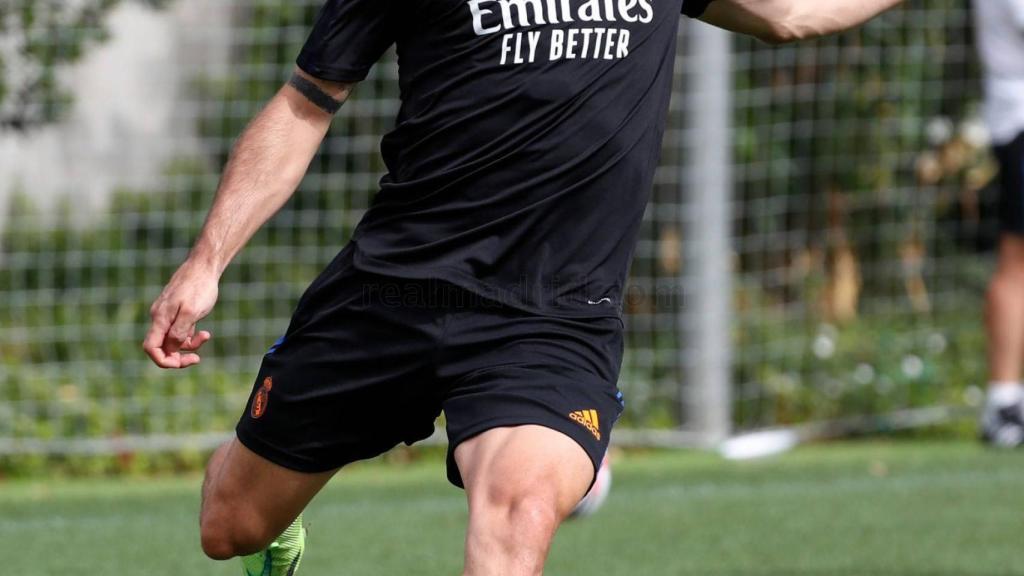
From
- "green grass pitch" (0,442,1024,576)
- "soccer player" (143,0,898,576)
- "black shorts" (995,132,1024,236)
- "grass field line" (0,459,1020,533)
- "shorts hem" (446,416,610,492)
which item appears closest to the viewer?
"shorts hem" (446,416,610,492)

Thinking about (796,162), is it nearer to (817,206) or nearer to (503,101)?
(817,206)

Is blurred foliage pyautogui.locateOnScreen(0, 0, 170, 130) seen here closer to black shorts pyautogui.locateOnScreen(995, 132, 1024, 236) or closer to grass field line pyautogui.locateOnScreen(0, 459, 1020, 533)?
grass field line pyautogui.locateOnScreen(0, 459, 1020, 533)

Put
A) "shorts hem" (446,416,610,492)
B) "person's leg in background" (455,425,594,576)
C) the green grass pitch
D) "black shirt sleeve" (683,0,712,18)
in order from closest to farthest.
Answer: "person's leg in background" (455,425,594,576) < "shorts hem" (446,416,610,492) < "black shirt sleeve" (683,0,712,18) < the green grass pitch

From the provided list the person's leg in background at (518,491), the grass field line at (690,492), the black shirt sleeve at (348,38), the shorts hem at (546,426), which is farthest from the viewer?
the grass field line at (690,492)

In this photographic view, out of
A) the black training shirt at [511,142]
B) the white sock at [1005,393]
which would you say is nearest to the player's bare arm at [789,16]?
the black training shirt at [511,142]

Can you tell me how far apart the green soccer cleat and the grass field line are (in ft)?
6.82

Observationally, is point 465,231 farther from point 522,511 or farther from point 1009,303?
point 1009,303

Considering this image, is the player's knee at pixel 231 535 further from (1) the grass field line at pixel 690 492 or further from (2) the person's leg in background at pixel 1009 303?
(2) the person's leg in background at pixel 1009 303

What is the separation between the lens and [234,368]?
25.3 feet

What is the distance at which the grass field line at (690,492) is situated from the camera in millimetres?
6102

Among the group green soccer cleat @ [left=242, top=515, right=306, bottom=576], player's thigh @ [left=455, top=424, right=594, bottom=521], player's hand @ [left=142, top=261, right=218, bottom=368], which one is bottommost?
green soccer cleat @ [left=242, top=515, right=306, bottom=576]

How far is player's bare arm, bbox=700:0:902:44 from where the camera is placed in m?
3.76

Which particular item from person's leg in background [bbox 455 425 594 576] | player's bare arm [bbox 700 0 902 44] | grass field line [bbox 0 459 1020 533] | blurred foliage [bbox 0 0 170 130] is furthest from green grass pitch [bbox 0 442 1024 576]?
person's leg in background [bbox 455 425 594 576]

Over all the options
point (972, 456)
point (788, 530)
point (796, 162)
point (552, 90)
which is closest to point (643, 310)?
point (796, 162)
